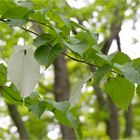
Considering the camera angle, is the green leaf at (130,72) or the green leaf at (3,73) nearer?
the green leaf at (130,72)

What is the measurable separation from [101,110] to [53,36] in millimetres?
4957

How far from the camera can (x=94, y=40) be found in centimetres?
74

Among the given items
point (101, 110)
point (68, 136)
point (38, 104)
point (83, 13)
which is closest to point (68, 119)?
point (38, 104)

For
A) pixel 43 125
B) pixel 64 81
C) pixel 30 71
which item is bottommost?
pixel 43 125

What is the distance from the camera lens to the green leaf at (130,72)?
635 millimetres

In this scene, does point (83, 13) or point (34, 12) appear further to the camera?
point (83, 13)

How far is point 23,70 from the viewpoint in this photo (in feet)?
2.20

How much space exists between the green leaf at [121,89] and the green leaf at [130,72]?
0.08 metres

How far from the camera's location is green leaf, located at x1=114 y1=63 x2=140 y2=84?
A: 2.08ft

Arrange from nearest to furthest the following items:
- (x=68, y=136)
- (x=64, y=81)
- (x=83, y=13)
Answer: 1. (x=83, y=13)
2. (x=68, y=136)
3. (x=64, y=81)

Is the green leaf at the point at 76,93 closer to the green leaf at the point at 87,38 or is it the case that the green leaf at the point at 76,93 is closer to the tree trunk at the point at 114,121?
the green leaf at the point at 87,38

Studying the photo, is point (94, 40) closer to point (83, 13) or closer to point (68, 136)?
point (83, 13)

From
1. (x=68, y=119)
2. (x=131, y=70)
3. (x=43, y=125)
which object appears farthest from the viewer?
(x=43, y=125)

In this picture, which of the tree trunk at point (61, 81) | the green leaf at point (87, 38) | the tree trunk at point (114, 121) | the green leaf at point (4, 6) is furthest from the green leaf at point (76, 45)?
the tree trunk at point (114, 121)
